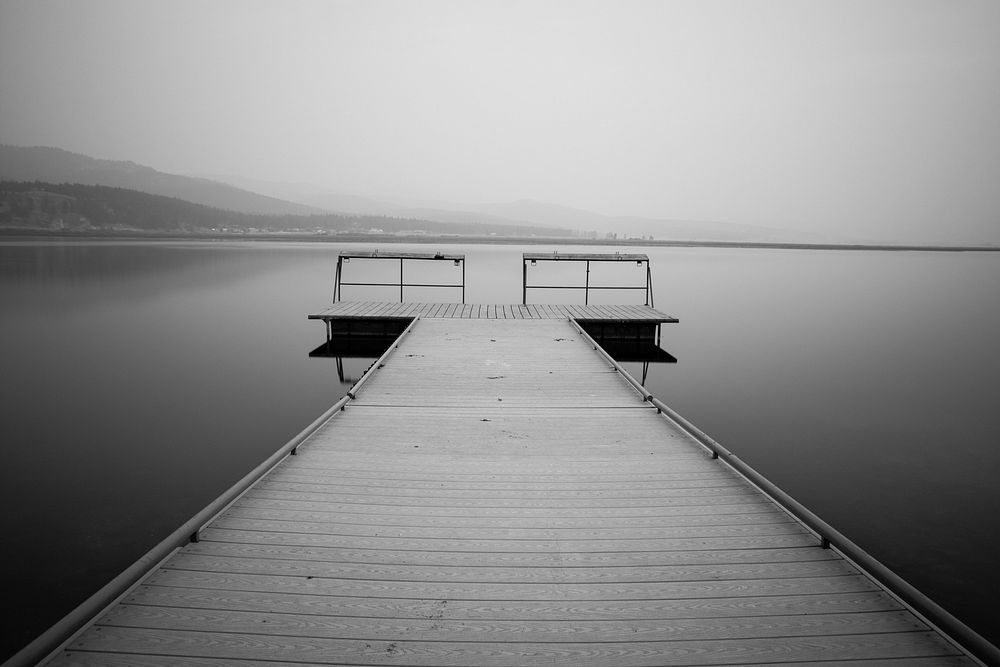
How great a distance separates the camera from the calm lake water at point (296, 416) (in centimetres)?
379

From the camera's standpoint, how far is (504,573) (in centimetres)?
242

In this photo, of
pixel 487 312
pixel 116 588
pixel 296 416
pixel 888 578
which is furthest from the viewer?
pixel 487 312

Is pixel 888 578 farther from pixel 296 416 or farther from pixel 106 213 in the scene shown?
pixel 106 213

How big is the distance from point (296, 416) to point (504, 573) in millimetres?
5162

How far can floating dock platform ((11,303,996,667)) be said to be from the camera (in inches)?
76.7

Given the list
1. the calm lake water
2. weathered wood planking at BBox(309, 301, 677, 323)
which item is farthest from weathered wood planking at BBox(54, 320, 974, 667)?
weathered wood planking at BBox(309, 301, 677, 323)

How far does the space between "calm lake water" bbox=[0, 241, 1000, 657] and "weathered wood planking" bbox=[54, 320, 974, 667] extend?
138 cm

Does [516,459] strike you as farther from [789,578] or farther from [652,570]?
[789,578]

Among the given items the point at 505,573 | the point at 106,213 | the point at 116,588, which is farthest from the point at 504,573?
the point at 106,213

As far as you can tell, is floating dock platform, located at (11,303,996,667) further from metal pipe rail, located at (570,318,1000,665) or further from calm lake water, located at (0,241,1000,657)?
calm lake water, located at (0,241,1000,657)

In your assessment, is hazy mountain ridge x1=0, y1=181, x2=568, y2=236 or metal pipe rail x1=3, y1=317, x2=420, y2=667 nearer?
metal pipe rail x1=3, y1=317, x2=420, y2=667

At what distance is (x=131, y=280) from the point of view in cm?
2158

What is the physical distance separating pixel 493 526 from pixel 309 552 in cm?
91

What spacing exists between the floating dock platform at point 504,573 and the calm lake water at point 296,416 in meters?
1.33
